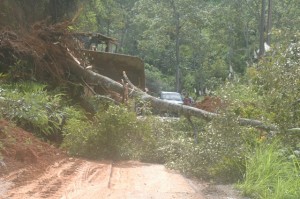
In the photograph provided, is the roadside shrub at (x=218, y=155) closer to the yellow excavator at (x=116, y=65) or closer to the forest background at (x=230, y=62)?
the forest background at (x=230, y=62)

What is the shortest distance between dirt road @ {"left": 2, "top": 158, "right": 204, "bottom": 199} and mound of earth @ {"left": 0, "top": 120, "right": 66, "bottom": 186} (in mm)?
136

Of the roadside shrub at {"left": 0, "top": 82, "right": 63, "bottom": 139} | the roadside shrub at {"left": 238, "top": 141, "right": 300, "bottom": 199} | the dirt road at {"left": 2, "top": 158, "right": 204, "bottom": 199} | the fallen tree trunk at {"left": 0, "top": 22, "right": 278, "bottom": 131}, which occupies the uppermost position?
the fallen tree trunk at {"left": 0, "top": 22, "right": 278, "bottom": 131}

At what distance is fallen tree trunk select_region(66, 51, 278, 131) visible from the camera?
10.2 metres

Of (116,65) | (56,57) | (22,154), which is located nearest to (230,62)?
(116,65)

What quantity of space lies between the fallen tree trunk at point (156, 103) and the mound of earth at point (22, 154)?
3220 mm

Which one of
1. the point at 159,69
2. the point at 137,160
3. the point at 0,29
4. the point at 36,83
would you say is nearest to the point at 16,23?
the point at 0,29

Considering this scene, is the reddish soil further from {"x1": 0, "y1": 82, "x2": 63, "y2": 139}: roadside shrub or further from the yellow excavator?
the yellow excavator

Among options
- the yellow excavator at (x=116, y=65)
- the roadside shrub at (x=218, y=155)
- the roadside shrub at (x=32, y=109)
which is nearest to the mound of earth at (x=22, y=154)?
the roadside shrub at (x=32, y=109)

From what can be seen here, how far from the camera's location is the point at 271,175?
22.0ft

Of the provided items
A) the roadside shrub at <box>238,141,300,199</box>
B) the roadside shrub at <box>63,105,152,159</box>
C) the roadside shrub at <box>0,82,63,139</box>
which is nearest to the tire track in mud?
the roadside shrub at <box>63,105,152,159</box>

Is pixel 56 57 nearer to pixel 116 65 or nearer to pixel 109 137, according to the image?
pixel 116 65

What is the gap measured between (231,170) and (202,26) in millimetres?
33672

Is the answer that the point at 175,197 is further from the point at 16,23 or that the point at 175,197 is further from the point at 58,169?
the point at 16,23

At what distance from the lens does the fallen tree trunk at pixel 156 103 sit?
33.3ft
